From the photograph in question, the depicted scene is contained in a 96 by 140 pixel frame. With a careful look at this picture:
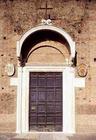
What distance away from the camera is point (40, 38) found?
55.6ft

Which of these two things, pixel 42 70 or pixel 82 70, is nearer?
pixel 82 70

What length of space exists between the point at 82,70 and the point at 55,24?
194 cm

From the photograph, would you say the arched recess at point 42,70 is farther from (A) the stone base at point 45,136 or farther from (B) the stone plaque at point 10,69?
(A) the stone base at point 45,136

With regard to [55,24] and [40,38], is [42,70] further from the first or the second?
[55,24]

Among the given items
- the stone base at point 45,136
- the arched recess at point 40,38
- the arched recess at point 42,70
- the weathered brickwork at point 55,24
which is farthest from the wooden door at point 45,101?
the arched recess at point 40,38

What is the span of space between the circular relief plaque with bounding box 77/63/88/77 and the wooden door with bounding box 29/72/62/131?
0.76 metres

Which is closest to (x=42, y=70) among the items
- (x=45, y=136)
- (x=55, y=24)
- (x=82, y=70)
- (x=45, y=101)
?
(x=45, y=101)

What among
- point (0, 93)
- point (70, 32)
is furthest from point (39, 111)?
point (70, 32)

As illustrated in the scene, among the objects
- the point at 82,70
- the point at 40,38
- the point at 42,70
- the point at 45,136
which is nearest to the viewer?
the point at 45,136

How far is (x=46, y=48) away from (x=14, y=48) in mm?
1187

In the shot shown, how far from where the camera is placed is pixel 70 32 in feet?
54.2

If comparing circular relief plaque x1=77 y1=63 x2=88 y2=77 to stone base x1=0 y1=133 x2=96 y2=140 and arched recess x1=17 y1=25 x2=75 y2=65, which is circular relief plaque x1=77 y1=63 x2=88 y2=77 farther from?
stone base x1=0 y1=133 x2=96 y2=140

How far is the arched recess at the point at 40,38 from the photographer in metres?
16.2

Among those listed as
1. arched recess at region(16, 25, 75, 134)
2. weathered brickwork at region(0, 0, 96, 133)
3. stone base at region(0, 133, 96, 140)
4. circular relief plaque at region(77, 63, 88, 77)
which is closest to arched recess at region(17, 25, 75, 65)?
arched recess at region(16, 25, 75, 134)
